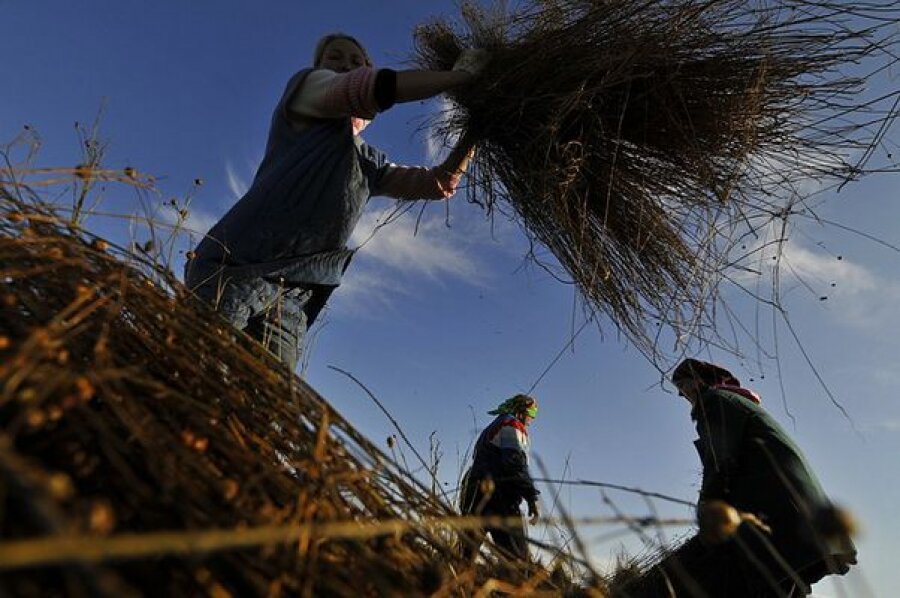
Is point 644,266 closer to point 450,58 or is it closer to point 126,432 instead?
point 450,58

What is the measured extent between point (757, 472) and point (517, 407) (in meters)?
1.95

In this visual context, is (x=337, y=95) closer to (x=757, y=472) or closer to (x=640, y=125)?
(x=640, y=125)

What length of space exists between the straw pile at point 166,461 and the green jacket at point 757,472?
1.82 m

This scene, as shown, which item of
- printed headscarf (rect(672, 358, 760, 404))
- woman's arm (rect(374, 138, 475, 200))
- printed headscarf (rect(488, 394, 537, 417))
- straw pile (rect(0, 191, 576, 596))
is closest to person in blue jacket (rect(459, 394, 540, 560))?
printed headscarf (rect(488, 394, 537, 417))

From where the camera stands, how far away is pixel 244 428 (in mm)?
772

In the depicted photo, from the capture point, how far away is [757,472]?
248 cm

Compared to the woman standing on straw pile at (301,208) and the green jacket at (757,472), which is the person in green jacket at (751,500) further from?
the woman standing on straw pile at (301,208)

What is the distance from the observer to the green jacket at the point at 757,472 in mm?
2328

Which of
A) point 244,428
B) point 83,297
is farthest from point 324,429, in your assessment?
point 83,297

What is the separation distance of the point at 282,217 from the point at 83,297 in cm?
92

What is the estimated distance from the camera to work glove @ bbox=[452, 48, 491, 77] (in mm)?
1876

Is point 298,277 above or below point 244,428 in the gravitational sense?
above

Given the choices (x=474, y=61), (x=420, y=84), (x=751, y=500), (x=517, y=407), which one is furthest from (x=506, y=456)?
(x=420, y=84)

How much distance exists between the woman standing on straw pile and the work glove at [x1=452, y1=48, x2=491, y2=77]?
0.04 feet
